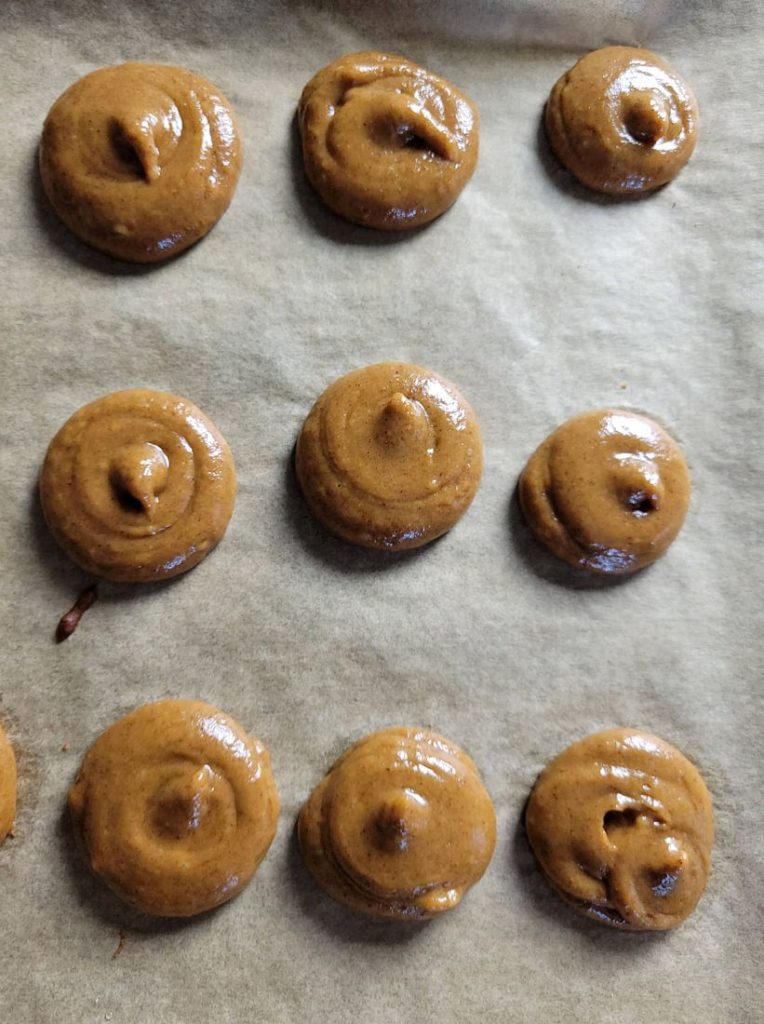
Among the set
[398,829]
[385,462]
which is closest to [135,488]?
[385,462]

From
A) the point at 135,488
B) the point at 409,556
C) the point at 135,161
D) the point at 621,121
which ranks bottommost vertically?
the point at 409,556

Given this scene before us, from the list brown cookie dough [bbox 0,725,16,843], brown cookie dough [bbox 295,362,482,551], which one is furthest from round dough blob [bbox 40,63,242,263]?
brown cookie dough [bbox 0,725,16,843]

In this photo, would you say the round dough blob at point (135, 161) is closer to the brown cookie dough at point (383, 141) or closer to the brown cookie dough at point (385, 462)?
the brown cookie dough at point (383, 141)

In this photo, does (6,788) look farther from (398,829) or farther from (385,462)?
(385,462)

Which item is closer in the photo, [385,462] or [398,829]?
[398,829]

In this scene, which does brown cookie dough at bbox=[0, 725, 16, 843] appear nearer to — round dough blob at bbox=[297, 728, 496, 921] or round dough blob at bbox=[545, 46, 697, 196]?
round dough blob at bbox=[297, 728, 496, 921]

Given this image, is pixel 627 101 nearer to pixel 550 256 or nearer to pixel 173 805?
pixel 550 256

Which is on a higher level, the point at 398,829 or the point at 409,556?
the point at 409,556
